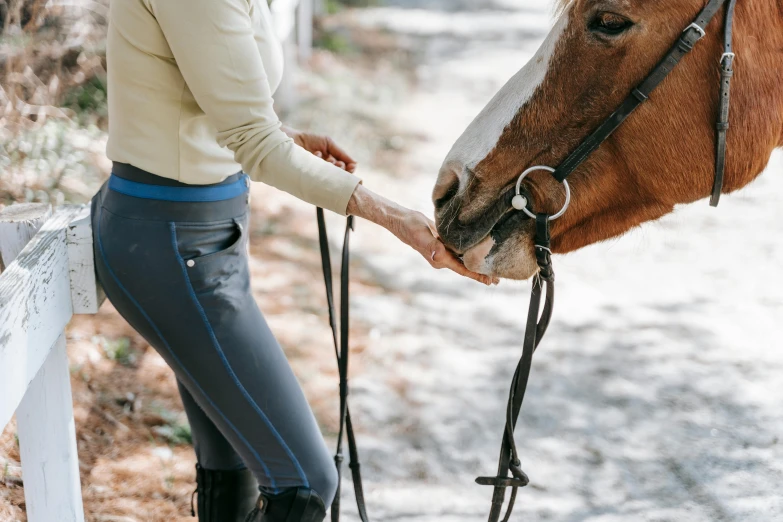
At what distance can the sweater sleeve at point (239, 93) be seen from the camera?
1579 millimetres

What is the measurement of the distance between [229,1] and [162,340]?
80cm

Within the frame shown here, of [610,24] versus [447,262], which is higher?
[610,24]

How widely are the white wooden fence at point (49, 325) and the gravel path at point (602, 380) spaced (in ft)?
4.34

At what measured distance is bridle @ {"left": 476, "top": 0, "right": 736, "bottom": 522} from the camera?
1.76 metres

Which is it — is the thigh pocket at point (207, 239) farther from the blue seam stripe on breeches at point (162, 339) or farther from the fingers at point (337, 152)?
the fingers at point (337, 152)

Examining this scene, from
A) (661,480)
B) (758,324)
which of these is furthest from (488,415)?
(758,324)

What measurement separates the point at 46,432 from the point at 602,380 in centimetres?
287

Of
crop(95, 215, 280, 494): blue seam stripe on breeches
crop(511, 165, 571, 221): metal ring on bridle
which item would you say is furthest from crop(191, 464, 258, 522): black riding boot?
crop(511, 165, 571, 221): metal ring on bridle

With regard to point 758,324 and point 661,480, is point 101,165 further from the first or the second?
point 758,324

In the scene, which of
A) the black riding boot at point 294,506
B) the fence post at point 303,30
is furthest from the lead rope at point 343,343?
the fence post at point 303,30

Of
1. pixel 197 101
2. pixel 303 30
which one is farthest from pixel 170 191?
pixel 303 30

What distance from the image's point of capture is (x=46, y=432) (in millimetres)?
1901

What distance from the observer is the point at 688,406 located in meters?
3.67

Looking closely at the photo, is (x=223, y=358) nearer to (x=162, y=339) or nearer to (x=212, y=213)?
(x=162, y=339)
